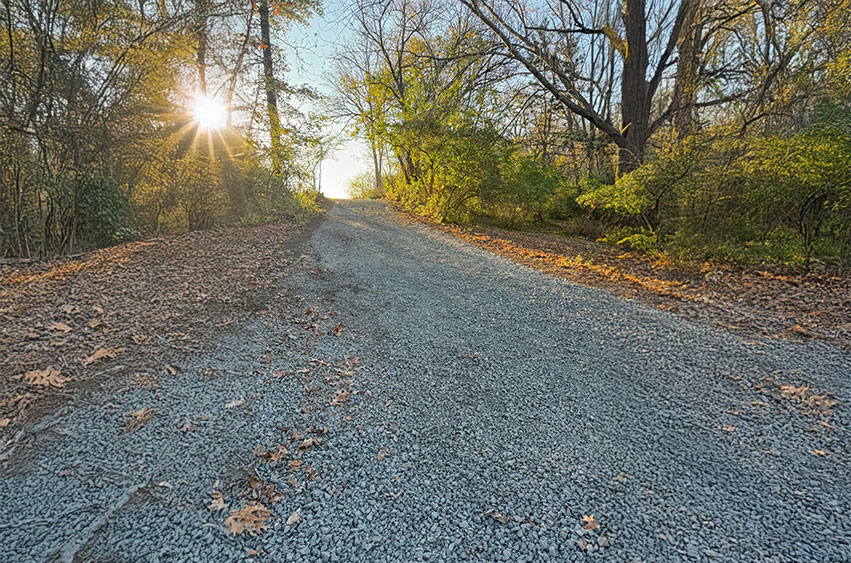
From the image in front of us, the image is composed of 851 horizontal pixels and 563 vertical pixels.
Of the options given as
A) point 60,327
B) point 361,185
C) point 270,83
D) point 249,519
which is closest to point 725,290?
point 249,519

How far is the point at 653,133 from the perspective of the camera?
9.34 meters

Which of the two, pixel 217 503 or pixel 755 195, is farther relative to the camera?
pixel 755 195

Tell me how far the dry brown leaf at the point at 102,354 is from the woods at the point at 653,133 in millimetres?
6594

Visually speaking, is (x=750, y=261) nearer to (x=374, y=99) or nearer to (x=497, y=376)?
(x=497, y=376)

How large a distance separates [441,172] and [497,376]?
7501mm

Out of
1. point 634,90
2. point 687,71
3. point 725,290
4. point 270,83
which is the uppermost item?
point 270,83

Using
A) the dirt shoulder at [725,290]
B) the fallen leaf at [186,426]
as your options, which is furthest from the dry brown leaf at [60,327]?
the dirt shoulder at [725,290]

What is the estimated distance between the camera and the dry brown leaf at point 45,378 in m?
2.44

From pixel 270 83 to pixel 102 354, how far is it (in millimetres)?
8778

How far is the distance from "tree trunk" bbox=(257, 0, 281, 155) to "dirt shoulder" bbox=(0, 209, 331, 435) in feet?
15.1

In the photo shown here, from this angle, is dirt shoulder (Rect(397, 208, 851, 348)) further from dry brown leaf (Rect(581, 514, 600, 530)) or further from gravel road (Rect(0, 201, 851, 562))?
dry brown leaf (Rect(581, 514, 600, 530))

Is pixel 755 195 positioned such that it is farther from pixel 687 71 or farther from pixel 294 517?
pixel 294 517

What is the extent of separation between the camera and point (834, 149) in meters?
4.64

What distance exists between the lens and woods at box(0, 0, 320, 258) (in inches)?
173
